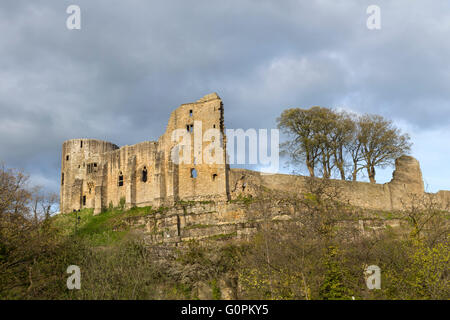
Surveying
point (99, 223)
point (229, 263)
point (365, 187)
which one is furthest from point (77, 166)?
point (365, 187)

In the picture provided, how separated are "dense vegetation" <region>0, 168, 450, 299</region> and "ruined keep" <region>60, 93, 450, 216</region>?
5.40 m

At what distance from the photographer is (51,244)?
73.6 feet

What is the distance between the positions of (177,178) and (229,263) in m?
9.92

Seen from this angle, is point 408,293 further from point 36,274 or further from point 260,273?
point 36,274

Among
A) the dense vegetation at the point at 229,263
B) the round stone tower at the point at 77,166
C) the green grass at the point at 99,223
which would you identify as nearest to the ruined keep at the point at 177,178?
the round stone tower at the point at 77,166

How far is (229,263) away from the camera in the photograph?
26688 millimetres

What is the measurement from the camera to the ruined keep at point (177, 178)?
109 feet

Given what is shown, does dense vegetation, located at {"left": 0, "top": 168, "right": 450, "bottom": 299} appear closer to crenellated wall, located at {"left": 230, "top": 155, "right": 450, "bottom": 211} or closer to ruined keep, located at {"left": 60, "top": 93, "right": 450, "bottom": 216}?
crenellated wall, located at {"left": 230, "top": 155, "right": 450, "bottom": 211}

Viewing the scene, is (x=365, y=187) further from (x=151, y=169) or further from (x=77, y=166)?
(x=77, y=166)

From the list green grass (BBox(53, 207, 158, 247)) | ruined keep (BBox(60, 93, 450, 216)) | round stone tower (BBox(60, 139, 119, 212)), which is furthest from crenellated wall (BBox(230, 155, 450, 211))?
round stone tower (BBox(60, 139, 119, 212))

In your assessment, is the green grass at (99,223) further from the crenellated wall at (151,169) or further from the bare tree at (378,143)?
the bare tree at (378,143)

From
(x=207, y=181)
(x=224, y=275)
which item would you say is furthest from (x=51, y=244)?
(x=207, y=181)

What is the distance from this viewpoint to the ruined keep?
33250 millimetres

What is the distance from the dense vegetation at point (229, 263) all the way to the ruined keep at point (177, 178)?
5.40 meters
